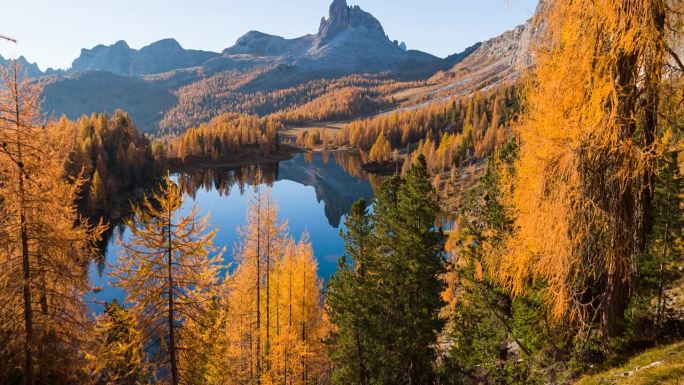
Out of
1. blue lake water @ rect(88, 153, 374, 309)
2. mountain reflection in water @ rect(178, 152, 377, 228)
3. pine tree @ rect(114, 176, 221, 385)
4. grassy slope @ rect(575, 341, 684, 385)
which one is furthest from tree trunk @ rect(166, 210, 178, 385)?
mountain reflection in water @ rect(178, 152, 377, 228)

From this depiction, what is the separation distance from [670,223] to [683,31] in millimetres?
17239

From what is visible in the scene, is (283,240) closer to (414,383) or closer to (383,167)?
(414,383)

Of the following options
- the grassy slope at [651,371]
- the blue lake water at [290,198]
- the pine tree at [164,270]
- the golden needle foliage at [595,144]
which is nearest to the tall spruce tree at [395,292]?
the pine tree at [164,270]

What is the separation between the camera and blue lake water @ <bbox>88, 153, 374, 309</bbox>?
228 feet

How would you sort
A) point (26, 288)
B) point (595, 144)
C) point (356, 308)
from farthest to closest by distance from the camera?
point (356, 308)
point (26, 288)
point (595, 144)

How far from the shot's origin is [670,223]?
20.4 m

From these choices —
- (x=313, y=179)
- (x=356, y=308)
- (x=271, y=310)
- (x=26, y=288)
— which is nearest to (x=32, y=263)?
(x=26, y=288)

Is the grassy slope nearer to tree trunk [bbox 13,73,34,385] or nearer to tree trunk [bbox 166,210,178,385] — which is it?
tree trunk [bbox 166,210,178,385]

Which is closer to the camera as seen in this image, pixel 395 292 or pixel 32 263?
pixel 32 263

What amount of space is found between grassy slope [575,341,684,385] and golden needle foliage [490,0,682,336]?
1096 millimetres

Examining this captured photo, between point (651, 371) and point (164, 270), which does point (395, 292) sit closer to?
point (164, 270)

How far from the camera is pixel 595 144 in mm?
7828

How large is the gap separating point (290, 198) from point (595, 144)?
110675 millimetres

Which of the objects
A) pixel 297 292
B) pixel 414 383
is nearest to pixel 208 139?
pixel 297 292
